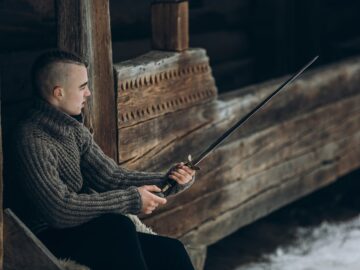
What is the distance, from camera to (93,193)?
11.0 ft

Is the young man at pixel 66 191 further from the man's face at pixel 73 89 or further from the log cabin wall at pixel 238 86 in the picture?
the log cabin wall at pixel 238 86

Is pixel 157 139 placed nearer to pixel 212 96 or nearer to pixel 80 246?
pixel 212 96

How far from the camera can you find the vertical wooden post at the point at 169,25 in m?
4.14

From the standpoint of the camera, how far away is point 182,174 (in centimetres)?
340

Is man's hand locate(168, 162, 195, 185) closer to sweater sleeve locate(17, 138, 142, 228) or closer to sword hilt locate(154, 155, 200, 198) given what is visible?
sword hilt locate(154, 155, 200, 198)

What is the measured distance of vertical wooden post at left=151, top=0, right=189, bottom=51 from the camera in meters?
4.14

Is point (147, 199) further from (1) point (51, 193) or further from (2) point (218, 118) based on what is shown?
(2) point (218, 118)

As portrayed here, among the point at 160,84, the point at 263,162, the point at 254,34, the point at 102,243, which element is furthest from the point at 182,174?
the point at 254,34

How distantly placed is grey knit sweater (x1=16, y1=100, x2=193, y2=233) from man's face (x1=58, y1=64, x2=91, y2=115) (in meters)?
0.04

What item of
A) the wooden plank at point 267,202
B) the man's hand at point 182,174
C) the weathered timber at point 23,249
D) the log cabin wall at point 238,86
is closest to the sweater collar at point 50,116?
the log cabin wall at point 238,86

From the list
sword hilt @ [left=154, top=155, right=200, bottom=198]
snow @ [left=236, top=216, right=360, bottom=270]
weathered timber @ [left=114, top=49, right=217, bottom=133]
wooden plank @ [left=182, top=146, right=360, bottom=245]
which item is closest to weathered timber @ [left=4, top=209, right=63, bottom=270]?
sword hilt @ [left=154, top=155, right=200, bottom=198]

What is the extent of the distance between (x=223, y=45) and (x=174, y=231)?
2.36 metres

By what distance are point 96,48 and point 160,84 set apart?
1.82 ft

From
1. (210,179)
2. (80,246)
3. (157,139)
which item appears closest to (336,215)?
(210,179)
